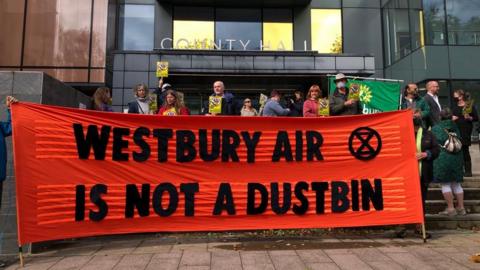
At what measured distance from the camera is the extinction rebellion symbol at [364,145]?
6.44 meters

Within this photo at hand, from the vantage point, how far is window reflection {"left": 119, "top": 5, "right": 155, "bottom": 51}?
1919 cm

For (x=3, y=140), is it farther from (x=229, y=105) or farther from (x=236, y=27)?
(x=236, y=27)

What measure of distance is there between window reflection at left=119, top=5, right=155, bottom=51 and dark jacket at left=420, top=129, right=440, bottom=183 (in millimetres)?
14787

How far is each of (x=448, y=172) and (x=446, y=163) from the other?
16cm

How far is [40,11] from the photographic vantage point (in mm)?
17531

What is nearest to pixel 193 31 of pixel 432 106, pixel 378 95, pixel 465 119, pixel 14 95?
pixel 378 95

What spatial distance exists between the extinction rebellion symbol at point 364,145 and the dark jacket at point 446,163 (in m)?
1.59

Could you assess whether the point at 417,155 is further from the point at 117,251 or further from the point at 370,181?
the point at 117,251

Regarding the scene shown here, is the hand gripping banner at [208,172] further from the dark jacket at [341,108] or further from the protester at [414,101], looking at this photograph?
the protester at [414,101]

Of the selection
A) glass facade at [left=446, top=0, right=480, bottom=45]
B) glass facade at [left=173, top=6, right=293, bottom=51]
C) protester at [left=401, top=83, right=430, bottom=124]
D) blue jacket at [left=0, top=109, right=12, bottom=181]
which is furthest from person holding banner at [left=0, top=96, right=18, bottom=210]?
glass facade at [left=446, top=0, right=480, bottom=45]

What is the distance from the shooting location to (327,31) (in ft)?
65.7

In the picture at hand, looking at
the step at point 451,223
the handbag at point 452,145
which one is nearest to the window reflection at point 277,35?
the handbag at point 452,145

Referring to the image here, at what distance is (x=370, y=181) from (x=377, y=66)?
14664 mm

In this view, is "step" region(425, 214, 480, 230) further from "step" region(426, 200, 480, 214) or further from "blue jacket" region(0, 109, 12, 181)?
"blue jacket" region(0, 109, 12, 181)
